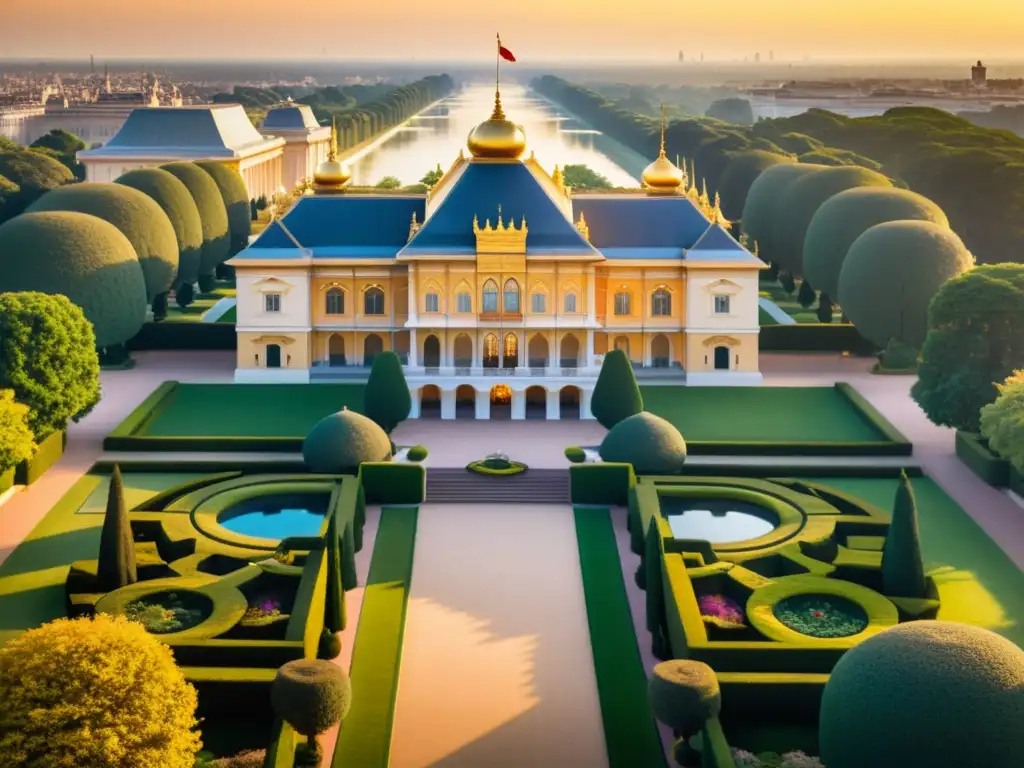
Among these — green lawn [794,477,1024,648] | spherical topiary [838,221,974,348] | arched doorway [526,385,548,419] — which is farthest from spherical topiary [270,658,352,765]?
spherical topiary [838,221,974,348]

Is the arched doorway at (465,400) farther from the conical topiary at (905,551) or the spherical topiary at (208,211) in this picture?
the spherical topiary at (208,211)

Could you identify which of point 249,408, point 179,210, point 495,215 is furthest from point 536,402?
point 179,210

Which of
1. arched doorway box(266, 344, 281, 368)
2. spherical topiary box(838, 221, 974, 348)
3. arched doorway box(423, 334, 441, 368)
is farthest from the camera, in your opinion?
spherical topiary box(838, 221, 974, 348)

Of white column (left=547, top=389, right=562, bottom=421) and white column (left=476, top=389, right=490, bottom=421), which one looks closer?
white column (left=476, top=389, right=490, bottom=421)

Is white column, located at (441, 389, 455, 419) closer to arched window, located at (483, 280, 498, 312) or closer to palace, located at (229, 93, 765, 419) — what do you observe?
palace, located at (229, 93, 765, 419)

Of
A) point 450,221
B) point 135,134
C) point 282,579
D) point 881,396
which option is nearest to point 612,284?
point 450,221

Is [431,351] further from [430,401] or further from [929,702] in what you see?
[929,702]

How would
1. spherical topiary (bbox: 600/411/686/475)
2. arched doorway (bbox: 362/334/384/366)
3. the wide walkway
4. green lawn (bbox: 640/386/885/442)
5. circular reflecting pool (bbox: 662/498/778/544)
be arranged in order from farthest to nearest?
1. arched doorway (bbox: 362/334/384/366)
2. green lawn (bbox: 640/386/885/442)
3. spherical topiary (bbox: 600/411/686/475)
4. circular reflecting pool (bbox: 662/498/778/544)
5. the wide walkway
